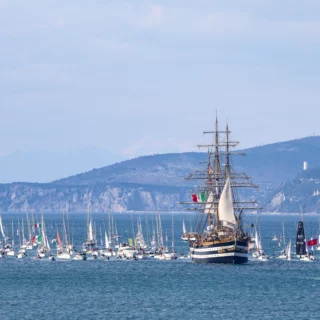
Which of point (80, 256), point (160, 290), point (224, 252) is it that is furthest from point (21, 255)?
point (160, 290)

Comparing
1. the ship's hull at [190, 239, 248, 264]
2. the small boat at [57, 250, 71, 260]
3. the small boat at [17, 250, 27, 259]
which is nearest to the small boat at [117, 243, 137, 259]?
the small boat at [57, 250, 71, 260]

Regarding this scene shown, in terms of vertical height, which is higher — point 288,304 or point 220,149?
point 220,149

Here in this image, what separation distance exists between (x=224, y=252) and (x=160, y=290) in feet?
117

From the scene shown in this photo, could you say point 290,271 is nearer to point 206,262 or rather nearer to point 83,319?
point 206,262

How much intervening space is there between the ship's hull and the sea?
2273 millimetres

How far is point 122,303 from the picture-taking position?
105688 mm

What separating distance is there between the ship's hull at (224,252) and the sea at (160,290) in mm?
2273

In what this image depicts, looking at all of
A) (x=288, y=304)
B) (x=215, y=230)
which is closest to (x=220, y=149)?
(x=215, y=230)

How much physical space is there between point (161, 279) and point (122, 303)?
26.1m

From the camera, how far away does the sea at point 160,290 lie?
98.3m

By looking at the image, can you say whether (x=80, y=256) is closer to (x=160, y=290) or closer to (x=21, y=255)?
(x=21, y=255)

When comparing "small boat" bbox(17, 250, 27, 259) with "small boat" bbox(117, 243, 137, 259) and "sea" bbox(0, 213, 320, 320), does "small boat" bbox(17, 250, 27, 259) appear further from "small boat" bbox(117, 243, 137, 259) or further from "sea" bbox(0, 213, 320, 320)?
"sea" bbox(0, 213, 320, 320)

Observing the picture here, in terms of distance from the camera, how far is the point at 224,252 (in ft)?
500

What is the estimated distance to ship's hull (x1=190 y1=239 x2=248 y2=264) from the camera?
152 m
